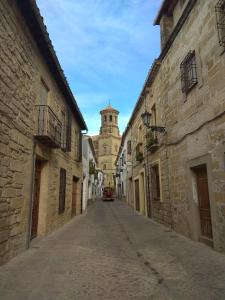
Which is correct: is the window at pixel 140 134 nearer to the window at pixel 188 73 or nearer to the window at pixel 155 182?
the window at pixel 155 182

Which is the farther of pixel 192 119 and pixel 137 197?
pixel 137 197

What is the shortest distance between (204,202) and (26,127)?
15.3ft

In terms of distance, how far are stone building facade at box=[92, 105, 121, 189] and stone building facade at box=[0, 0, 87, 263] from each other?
45.2 meters

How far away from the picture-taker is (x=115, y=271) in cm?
392

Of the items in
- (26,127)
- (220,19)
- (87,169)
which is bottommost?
(26,127)

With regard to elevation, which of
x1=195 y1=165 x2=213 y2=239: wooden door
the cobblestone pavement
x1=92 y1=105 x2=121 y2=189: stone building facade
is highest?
x1=92 y1=105 x2=121 y2=189: stone building facade

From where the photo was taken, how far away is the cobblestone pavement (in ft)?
10.1

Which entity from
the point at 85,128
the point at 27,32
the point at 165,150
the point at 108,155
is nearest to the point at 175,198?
the point at 165,150

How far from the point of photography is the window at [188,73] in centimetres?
631

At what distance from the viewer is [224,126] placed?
481 cm

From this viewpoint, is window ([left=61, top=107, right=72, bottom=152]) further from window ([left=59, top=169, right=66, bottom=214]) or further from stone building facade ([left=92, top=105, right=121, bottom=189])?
stone building facade ([left=92, top=105, right=121, bottom=189])

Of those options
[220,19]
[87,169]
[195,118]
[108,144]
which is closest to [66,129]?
[195,118]

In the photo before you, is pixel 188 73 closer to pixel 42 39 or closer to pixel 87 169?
pixel 42 39

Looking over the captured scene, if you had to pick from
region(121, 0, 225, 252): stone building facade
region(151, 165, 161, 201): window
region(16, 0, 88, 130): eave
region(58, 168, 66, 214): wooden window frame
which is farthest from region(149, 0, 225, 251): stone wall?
region(58, 168, 66, 214): wooden window frame
